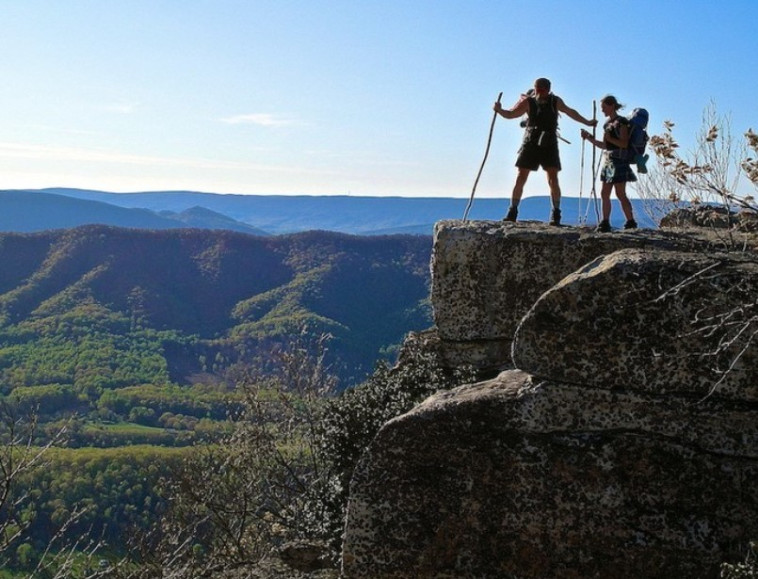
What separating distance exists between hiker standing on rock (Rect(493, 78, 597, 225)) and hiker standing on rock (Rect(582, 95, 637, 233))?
0.62 m

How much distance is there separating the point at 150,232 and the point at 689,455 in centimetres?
18420

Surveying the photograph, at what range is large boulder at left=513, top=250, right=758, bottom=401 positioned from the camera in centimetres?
636

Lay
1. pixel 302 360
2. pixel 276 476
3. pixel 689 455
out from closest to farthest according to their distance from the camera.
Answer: pixel 689 455, pixel 276 476, pixel 302 360

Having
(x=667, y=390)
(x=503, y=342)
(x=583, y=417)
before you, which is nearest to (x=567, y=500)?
(x=583, y=417)

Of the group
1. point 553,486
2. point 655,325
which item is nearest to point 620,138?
point 655,325

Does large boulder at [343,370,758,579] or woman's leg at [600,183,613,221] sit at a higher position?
woman's leg at [600,183,613,221]

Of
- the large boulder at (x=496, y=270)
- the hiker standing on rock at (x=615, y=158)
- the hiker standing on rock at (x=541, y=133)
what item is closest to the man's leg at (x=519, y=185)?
the hiker standing on rock at (x=541, y=133)

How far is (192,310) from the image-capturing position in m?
171

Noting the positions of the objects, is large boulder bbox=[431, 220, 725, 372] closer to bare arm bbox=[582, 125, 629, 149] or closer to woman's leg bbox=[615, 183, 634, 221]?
woman's leg bbox=[615, 183, 634, 221]

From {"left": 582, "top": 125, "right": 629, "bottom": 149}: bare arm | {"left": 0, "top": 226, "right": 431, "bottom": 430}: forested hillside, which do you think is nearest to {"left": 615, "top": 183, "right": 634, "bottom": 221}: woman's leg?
{"left": 582, "top": 125, "right": 629, "bottom": 149}: bare arm

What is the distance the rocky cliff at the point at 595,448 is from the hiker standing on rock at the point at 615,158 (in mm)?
3912

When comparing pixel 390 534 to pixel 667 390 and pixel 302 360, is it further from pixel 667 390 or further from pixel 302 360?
pixel 302 360

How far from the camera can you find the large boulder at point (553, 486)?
644 centimetres

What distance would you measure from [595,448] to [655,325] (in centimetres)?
115
